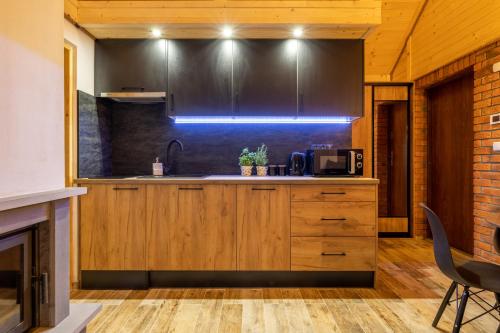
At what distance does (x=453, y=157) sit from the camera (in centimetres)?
418

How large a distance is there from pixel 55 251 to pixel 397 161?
4486mm

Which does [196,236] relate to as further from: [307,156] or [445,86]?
[445,86]

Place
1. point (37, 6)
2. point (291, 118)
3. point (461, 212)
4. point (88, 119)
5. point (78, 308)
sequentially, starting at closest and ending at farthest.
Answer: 1. point (37, 6)
2. point (78, 308)
3. point (88, 119)
4. point (291, 118)
5. point (461, 212)

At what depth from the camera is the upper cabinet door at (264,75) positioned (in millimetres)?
3191

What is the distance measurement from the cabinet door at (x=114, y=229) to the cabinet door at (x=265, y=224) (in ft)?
2.71

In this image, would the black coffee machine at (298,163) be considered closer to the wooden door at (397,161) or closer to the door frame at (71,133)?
the door frame at (71,133)

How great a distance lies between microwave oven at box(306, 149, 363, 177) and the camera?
3.07m

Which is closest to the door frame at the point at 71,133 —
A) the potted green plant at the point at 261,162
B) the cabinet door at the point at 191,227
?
the cabinet door at the point at 191,227

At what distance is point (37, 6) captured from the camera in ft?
5.35

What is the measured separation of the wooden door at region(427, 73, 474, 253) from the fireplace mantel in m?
3.96

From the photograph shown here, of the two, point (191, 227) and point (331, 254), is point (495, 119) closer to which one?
point (331, 254)

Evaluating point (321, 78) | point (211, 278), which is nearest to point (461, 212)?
point (321, 78)

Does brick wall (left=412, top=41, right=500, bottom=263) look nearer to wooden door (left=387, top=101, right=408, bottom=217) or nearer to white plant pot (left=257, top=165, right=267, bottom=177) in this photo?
wooden door (left=387, top=101, right=408, bottom=217)

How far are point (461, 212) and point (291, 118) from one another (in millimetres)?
2436
